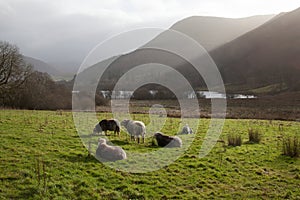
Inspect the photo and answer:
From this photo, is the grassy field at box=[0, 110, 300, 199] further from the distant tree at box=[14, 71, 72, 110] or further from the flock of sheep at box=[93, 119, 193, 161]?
the distant tree at box=[14, 71, 72, 110]

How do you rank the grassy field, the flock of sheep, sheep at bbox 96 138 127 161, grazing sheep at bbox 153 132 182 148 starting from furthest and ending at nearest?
grazing sheep at bbox 153 132 182 148 < the flock of sheep < sheep at bbox 96 138 127 161 < the grassy field

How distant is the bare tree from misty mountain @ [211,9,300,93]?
400ft

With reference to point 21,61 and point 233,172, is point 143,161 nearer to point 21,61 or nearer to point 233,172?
point 233,172

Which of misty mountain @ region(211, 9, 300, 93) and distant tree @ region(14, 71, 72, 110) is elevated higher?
misty mountain @ region(211, 9, 300, 93)

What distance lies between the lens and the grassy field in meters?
9.08

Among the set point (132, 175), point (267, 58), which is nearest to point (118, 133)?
point (132, 175)

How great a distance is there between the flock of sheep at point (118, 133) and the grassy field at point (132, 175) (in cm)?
67

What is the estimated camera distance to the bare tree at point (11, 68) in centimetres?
3925

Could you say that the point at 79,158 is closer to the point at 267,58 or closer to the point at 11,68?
the point at 11,68

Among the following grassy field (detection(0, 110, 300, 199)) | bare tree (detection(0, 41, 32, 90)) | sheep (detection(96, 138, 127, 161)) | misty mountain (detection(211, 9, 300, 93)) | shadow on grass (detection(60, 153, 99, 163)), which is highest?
misty mountain (detection(211, 9, 300, 93))

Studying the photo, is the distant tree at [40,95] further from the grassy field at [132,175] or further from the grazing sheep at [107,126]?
the grassy field at [132,175]

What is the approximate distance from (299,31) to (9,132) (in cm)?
18862

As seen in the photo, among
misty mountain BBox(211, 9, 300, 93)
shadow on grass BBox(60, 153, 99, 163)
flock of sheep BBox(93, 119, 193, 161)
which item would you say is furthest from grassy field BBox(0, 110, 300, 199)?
misty mountain BBox(211, 9, 300, 93)

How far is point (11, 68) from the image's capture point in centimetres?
3931
